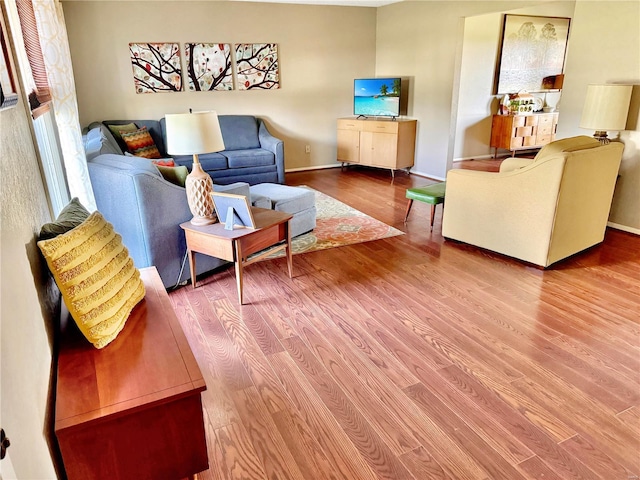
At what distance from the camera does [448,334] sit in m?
2.42

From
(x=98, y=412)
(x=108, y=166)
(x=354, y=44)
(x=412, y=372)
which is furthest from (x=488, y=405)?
(x=354, y=44)

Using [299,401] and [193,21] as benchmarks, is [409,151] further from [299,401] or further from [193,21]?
[299,401]

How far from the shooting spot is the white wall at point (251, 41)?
5.23 m

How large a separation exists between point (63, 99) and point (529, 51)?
280 inches

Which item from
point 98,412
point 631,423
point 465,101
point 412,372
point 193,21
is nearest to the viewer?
point 98,412

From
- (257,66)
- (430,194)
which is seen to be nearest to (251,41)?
(257,66)

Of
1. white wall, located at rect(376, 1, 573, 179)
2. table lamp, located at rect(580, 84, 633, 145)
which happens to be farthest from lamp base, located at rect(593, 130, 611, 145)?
white wall, located at rect(376, 1, 573, 179)

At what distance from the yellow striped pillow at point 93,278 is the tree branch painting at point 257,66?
4.85 m

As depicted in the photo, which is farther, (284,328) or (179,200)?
(179,200)

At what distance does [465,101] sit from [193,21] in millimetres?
4310

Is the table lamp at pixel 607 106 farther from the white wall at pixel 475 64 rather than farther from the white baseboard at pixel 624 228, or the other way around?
the white baseboard at pixel 624 228

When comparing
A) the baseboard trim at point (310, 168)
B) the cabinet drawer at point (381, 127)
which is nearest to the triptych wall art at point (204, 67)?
the baseboard trim at point (310, 168)

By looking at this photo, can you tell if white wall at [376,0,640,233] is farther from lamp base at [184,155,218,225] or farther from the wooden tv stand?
the wooden tv stand

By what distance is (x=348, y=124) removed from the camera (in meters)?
6.60
